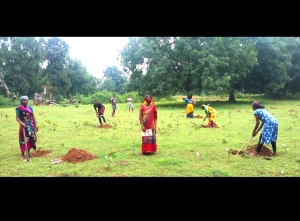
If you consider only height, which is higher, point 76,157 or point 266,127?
point 266,127

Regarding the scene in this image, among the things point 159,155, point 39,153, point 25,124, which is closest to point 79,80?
point 39,153

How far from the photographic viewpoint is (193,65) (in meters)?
25.6

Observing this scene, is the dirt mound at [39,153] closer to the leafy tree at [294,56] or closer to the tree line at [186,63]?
the tree line at [186,63]

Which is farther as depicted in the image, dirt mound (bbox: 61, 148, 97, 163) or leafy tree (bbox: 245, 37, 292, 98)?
leafy tree (bbox: 245, 37, 292, 98)

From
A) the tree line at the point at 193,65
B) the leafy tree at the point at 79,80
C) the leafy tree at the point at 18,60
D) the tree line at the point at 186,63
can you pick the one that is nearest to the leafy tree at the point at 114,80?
the leafy tree at the point at 79,80

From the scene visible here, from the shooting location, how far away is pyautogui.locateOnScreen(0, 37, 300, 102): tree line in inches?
971

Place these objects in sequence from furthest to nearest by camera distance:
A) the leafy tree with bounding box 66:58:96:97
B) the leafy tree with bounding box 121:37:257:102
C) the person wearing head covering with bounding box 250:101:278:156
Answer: the leafy tree with bounding box 66:58:96:97 < the leafy tree with bounding box 121:37:257:102 < the person wearing head covering with bounding box 250:101:278:156

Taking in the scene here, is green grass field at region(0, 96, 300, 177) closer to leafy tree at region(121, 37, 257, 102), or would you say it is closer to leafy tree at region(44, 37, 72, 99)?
leafy tree at region(121, 37, 257, 102)

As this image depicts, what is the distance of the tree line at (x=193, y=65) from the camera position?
24.7 m

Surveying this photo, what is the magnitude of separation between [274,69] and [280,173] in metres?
26.2

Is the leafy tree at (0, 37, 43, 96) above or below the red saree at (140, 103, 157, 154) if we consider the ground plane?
above

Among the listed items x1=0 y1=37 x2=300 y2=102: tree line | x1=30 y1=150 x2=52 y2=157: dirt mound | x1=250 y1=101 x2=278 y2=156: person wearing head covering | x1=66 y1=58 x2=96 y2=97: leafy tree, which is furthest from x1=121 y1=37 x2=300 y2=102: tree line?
x1=66 y1=58 x2=96 y2=97: leafy tree

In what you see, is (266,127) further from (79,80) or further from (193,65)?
(79,80)

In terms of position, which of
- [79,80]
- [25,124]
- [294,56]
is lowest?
[25,124]
